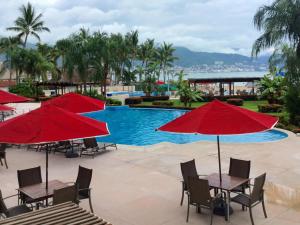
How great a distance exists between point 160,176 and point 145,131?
12.2m

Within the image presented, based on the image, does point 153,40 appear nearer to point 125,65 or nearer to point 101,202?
point 125,65

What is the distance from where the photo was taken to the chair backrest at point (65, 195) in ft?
19.5

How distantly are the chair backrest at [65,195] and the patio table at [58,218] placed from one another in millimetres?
1565

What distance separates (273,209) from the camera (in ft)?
23.7

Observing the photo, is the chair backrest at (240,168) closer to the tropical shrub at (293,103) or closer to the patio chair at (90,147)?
the patio chair at (90,147)

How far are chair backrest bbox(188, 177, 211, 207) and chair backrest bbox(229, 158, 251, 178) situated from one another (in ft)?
5.08

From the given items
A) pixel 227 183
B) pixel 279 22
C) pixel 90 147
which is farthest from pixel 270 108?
pixel 227 183

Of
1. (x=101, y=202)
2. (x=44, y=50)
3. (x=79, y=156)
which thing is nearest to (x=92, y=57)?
(x=44, y=50)

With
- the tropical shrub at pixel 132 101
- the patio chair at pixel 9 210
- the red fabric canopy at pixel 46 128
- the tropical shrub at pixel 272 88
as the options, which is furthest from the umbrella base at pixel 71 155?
the tropical shrub at pixel 132 101

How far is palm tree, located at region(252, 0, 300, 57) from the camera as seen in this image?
747 inches

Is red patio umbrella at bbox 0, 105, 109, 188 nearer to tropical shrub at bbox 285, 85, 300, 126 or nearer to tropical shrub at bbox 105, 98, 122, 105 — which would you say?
tropical shrub at bbox 285, 85, 300, 126

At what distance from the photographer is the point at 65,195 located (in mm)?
6086

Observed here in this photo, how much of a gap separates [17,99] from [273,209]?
434 inches

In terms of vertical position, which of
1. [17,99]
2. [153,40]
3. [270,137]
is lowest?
[270,137]
